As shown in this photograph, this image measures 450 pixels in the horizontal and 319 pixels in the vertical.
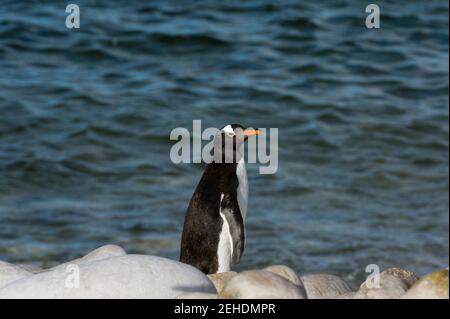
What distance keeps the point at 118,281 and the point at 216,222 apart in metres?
1.68

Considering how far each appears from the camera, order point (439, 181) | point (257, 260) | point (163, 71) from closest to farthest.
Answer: point (257, 260)
point (439, 181)
point (163, 71)

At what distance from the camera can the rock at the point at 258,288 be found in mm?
4055

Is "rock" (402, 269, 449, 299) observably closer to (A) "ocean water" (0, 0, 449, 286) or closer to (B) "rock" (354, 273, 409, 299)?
(B) "rock" (354, 273, 409, 299)

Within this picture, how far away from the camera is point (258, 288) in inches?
161

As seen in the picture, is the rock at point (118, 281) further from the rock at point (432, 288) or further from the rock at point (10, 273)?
the rock at point (432, 288)

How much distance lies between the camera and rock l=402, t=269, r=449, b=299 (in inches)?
155

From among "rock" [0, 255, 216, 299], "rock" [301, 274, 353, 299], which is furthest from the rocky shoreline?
"rock" [301, 274, 353, 299]

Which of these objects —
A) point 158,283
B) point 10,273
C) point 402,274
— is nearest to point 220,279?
point 158,283

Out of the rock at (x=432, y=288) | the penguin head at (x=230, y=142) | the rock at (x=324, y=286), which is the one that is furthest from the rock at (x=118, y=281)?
the penguin head at (x=230, y=142)

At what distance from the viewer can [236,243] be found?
612 centimetres

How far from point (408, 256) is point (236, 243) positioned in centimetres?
336

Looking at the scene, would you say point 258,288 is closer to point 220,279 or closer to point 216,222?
point 220,279
